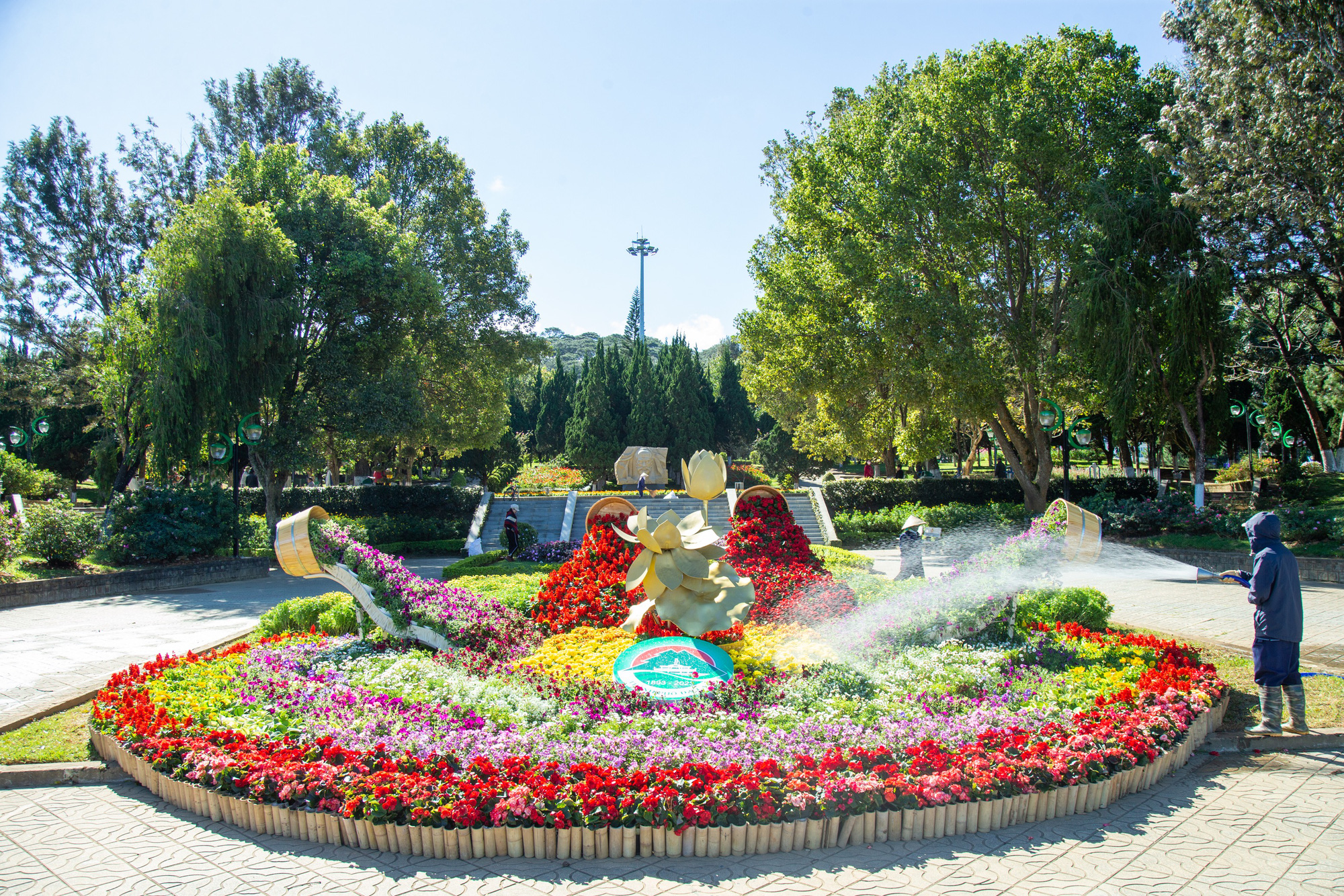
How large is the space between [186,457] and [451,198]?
12.9m

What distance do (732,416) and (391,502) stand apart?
79.9 ft

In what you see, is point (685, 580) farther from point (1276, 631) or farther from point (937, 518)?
point (937, 518)

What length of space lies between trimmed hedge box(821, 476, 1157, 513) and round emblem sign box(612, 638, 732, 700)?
1697 centimetres

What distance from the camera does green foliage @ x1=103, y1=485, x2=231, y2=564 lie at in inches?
552

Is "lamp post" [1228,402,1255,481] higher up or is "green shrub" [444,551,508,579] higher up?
"lamp post" [1228,402,1255,481]

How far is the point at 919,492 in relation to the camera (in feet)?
73.5

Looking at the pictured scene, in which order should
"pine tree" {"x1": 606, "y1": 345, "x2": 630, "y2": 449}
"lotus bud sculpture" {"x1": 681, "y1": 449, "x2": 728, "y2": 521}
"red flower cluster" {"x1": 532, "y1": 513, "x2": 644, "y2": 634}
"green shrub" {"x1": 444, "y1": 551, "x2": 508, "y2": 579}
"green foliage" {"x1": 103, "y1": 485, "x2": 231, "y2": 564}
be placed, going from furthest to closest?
"pine tree" {"x1": 606, "y1": 345, "x2": 630, "y2": 449} → "green foliage" {"x1": 103, "y1": 485, "x2": 231, "y2": 564} → "green shrub" {"x1": 444, "y1": 551, "x2": 508, "y2": 579} → "red flower cluster" {"x1": 532, "y1": 513, "x2": 644, "y2": 634} → "lotus bud sculpture" {"x1": 681, "y1": 449, "x2": 728, "y2": 521}

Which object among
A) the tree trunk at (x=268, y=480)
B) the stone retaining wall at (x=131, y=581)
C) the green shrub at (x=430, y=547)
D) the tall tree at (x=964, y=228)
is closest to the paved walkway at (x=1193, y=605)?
the tall tree at (x=964, y=228)

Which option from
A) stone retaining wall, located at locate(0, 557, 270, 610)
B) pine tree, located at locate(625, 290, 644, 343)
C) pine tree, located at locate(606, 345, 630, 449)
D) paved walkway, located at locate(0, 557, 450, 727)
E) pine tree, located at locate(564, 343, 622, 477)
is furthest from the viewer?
pine tree, located at locate(625, 290, 644, 343)

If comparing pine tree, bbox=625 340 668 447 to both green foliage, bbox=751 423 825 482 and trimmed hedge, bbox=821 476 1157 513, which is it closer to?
green foliage, bbox=751 423 825 482

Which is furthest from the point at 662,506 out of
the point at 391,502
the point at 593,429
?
the point at 593,429

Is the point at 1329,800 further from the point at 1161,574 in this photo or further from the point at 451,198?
the point at 451,198

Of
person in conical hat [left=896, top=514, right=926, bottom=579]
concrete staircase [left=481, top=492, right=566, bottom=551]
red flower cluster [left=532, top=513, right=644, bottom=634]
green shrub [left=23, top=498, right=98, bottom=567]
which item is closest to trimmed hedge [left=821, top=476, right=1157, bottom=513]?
concrete staircase [left=481, top=492, right=566, bottom=551]

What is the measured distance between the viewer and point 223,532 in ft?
49.5
